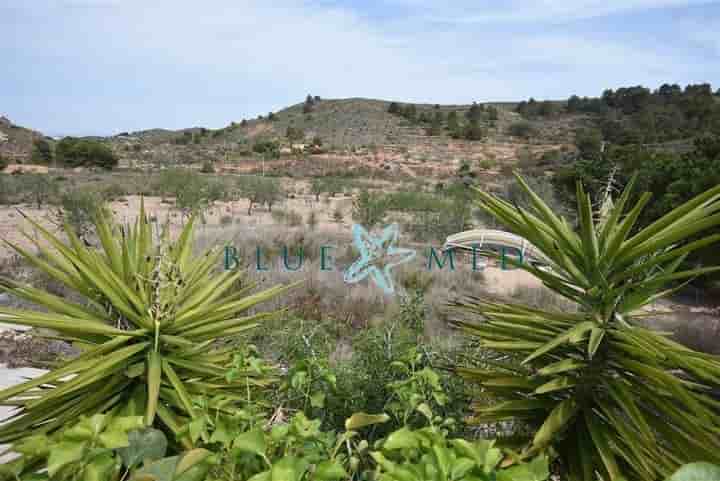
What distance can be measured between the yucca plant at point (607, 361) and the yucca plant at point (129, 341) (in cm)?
113

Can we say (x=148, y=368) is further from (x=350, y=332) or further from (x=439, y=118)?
(x=439, y=118)

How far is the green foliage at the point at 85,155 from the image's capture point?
1371 inches

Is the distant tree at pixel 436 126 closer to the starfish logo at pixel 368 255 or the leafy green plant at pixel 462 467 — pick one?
the starfish logo at pixel 368 255

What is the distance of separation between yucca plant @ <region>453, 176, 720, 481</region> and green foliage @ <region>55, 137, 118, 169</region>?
3787cm

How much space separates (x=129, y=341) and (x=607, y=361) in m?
1.98

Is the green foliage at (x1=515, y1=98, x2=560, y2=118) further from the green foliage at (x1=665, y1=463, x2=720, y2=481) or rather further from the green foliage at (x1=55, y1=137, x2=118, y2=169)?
the green foliage at (x1=665, y1=463, x2=720, y2=481)

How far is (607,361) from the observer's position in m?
2.00

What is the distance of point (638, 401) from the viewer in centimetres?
202

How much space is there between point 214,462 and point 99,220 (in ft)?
5.64

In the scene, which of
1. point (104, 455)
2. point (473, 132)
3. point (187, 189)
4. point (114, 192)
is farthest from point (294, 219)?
point (473, 132)

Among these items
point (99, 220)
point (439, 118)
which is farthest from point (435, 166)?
point (99, 220)

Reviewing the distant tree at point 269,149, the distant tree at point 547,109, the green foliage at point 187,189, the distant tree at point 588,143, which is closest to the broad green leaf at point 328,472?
the green foliage at point 187,189

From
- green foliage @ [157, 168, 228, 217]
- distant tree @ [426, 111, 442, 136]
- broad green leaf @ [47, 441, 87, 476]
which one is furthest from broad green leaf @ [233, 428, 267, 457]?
distant tree @ [426, 111, 442, 136]

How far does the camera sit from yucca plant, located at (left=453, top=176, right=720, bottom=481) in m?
1.80
